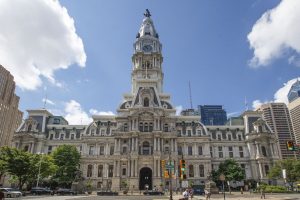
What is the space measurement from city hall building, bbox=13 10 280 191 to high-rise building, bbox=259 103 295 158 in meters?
90.3

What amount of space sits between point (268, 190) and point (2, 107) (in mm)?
118690

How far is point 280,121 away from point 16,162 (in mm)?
161257

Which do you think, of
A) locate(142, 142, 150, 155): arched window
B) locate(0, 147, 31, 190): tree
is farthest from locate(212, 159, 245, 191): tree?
locate(0, 147, 31, 190): tree

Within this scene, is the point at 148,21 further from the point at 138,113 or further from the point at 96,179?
the point at 96,179

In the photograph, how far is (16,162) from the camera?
172ft

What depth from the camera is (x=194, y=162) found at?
255ft

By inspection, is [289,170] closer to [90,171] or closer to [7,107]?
[90,171]

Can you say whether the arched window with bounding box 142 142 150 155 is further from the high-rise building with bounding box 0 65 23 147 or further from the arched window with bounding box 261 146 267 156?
the high-rise building with bounding box 0 65 23 147

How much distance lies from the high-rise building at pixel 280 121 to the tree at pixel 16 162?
148m

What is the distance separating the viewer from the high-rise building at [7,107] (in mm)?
125562

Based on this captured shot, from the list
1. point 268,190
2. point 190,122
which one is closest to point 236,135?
point 190,122

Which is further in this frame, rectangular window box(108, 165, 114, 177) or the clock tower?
the clock tower

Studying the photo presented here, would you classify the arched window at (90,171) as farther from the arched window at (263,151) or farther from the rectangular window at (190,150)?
the arched window at (263,151)

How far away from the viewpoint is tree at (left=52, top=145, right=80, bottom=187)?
66812 millimetres
